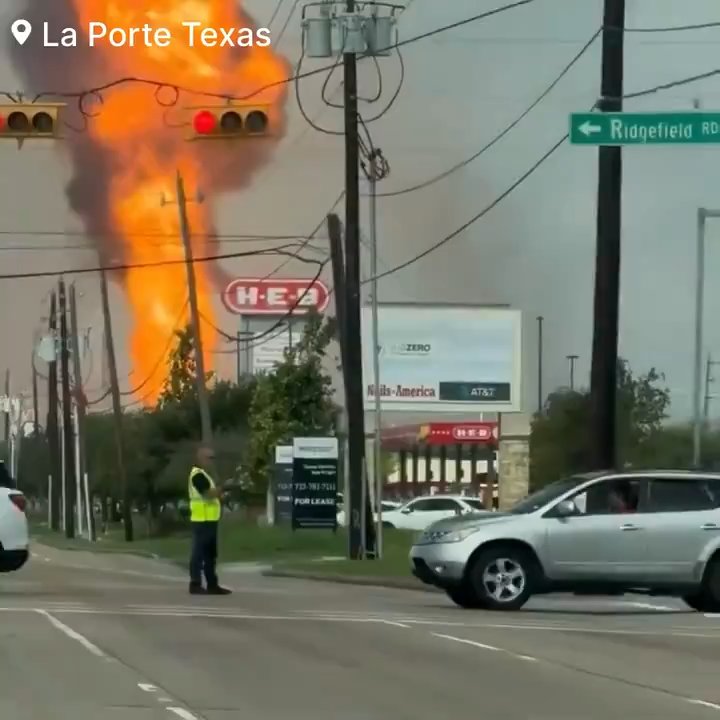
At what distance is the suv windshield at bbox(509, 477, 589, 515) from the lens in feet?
79.9

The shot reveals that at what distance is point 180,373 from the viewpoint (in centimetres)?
8056

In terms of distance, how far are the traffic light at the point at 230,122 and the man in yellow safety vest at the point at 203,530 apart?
4.76m

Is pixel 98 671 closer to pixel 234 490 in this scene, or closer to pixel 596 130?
pixel 596 130

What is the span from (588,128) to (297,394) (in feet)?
123

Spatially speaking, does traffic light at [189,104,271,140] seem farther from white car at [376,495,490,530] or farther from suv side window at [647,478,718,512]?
white car at [376,495,490,530]

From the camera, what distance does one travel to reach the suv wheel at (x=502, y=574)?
23.9 meters

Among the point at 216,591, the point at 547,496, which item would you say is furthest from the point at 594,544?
the point at 216,591

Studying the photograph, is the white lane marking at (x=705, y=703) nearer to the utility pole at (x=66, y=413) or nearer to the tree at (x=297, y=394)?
→ the tree at (x=297, y=394)

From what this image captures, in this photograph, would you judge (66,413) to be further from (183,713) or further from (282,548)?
(183,713)

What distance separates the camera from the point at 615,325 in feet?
97.2

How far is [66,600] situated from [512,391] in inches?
1872

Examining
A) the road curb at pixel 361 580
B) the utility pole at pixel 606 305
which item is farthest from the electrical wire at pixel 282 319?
the utility pole at pixel 606 305

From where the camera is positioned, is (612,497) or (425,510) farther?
(425,510)

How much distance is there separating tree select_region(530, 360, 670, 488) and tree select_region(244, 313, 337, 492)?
7.32m
